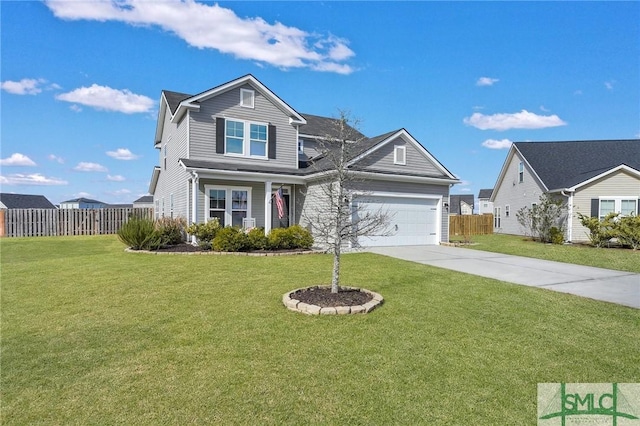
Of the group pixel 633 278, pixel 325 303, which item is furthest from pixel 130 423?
pixel 633 278

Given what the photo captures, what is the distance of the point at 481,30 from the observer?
12062 mm

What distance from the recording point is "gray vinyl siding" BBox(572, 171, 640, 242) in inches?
764

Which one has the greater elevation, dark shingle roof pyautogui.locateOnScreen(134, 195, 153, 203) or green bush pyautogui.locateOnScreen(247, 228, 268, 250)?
dark shingle roof pyautogui.locateOnScreen(134, 195, 153, 203)

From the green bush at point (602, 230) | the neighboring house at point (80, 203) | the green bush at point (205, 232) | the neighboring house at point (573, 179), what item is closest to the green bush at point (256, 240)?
the green bush at point (205, 232)

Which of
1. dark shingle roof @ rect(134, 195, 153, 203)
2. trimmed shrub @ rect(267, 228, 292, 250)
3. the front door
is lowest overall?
trimmed shrub @ rect(267, 228, 292, 250)

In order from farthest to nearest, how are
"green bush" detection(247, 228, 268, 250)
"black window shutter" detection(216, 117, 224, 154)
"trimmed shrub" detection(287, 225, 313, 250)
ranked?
1. "black window shutter" detection(216, 117, 224, 154)
2. "trimmed shrub" detection(287, 225, 313, 250)
3. "green bush" detection(247, 228, 268, 250)

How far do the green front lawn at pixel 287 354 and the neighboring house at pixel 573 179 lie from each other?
56.5 feet

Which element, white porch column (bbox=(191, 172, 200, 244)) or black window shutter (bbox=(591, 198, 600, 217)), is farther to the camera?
black window shutter (bbox=(591, 198, 600, 217))

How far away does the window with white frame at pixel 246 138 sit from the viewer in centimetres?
1537

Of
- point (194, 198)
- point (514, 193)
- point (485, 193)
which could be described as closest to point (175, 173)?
point (194, 198)

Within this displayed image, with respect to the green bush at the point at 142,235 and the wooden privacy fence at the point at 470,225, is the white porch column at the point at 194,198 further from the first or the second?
the wooden privacy fence at the point at 470,225

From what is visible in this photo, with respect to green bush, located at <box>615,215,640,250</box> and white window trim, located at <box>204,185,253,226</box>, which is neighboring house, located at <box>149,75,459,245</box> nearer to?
white window trim, located at <box>204,185,253,226</box>

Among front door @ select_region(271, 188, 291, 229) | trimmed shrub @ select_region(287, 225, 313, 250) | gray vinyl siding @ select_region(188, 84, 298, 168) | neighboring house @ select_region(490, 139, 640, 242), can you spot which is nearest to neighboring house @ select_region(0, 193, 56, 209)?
gray vinyl siding @ select_region(188, 84, 298, 168)

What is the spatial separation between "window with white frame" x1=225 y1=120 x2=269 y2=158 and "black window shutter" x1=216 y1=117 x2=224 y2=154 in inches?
8.9
